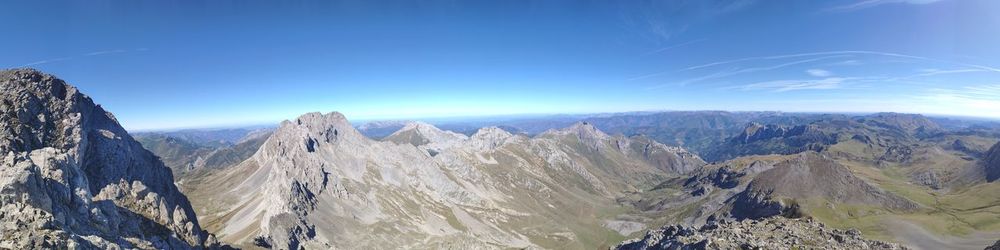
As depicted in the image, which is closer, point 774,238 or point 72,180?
point 72,180

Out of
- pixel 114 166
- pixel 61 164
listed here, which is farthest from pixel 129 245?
pixel 114 166

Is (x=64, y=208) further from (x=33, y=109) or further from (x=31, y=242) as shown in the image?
(x=33, y=109)

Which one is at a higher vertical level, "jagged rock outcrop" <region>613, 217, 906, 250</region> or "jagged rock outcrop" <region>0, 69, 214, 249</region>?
"jagged rock outcrop" <region>0, 69, 214, 249</region>

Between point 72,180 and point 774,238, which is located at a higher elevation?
point 72,180

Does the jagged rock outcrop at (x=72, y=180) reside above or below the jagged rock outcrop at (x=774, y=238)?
above

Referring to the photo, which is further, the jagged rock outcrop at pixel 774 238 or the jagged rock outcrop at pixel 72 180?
the jagged rock outcrop at pixel 774 238
